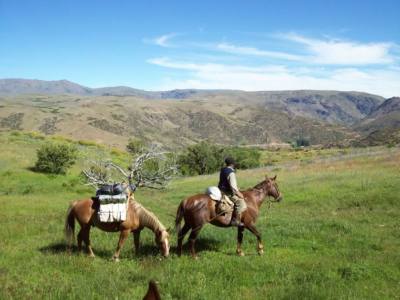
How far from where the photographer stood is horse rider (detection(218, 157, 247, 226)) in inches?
531

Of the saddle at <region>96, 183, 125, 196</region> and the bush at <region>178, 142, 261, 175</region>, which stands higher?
the saddle at <region>96, 183, 125, 196</region>

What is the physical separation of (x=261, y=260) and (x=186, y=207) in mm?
2710

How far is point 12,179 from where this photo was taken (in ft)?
128

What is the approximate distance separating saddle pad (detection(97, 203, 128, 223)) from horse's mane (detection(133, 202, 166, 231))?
596mm

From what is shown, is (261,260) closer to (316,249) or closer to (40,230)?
(316,249)

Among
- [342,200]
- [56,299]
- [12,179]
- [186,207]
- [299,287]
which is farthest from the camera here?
[12,179]

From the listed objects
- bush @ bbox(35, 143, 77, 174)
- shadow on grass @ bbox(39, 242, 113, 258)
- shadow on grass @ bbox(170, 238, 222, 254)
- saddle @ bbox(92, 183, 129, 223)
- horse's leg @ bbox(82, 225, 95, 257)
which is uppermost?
saddle @ bbox(92, 183, 129, 223)

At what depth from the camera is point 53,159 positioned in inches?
1677

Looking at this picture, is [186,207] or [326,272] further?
[186,207]

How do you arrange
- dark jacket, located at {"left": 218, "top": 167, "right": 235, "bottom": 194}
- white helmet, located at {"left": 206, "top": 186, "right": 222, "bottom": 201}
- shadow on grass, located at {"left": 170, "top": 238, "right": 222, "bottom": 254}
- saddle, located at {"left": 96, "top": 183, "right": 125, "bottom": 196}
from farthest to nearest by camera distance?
shadow on grass, located at {"left": 170, "top": 238, "right": 222, "bottom": 254} < dark jacket, located at {"left": 218, "top": 167, "right": 235, "bottom": 194} < white helmet, located at {"left": 206, "top": 186, "right": 222, "bottom": 201} < saddle, located at {"left": 96, "top": 183, "right": 125, "bottom": 196}

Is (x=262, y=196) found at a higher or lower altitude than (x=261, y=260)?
higher

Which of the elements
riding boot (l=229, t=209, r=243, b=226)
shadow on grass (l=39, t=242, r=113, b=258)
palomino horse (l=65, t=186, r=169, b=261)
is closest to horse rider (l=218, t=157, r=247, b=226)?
riding boot (l=229, t=209, r=243, b=226)

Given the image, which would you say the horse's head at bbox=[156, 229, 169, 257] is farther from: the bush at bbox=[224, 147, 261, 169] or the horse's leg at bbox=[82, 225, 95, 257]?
the bush at bbox=[224, 147, 261, 169]

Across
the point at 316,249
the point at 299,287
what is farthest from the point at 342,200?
the point at 299,287
